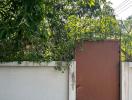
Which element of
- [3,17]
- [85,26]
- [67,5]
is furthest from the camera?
[67,5]

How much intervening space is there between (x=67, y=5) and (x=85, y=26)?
1.07m

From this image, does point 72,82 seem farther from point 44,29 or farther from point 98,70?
point 44,29

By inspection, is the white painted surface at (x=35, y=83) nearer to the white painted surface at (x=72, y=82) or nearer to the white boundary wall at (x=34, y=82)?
the white boundary wall at (x=34, y=82)

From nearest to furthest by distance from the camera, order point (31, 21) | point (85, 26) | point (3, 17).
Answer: point (31, 21)
point (3, 17)
point (85, 26)

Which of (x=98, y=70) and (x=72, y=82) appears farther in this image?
(x=98, y=70)

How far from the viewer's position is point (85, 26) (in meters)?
9.35

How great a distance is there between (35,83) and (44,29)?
5.12 feet

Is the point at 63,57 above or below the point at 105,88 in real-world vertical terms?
above

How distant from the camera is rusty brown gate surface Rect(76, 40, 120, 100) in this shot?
29.8ft

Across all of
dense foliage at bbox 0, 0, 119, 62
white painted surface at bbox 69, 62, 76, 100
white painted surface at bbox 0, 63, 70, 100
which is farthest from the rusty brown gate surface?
white painted surface at bbox 0, 63, 70, 100

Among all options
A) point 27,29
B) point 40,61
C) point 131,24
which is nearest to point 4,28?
point 27,29

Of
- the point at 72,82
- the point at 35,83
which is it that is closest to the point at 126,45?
the point at 72,82

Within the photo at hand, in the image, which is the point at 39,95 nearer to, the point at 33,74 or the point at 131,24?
the point at 33,74

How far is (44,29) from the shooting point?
8.71 metres
